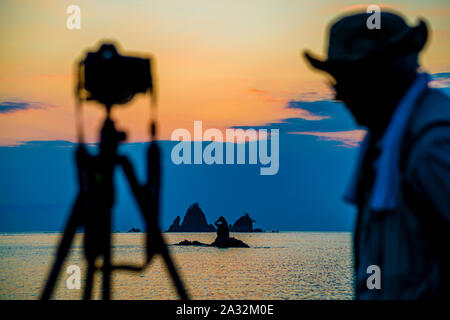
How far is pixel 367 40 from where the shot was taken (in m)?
2.06

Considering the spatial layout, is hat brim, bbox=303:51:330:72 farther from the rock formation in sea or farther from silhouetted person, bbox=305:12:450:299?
the rock formation in sea

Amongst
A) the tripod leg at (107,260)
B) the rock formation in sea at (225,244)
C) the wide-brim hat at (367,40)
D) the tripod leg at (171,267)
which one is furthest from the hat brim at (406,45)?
the rock formation in sea at (225,244)

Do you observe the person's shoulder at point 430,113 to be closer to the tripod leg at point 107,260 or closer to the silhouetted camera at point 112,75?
the silhouetted camera at point 112,75

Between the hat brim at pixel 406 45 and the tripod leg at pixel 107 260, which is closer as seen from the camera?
the hat brim at pixel 406 45

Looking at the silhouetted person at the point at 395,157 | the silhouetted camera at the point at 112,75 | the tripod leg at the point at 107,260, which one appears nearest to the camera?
the silhouetted person at the point at 395,157

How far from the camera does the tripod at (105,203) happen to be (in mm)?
3084

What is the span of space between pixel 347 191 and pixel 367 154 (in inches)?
8.0

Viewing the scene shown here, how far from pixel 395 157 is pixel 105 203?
192 cm

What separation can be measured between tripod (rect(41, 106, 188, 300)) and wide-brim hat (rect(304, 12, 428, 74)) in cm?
135

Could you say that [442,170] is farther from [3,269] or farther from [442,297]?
[3,269]

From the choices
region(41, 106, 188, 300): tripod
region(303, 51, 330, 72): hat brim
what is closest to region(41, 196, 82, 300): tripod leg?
region(41, 106, 188, 300): tripod

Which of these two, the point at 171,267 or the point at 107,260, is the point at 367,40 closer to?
the point at 171,267

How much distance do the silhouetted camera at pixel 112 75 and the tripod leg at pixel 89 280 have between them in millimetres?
1060
